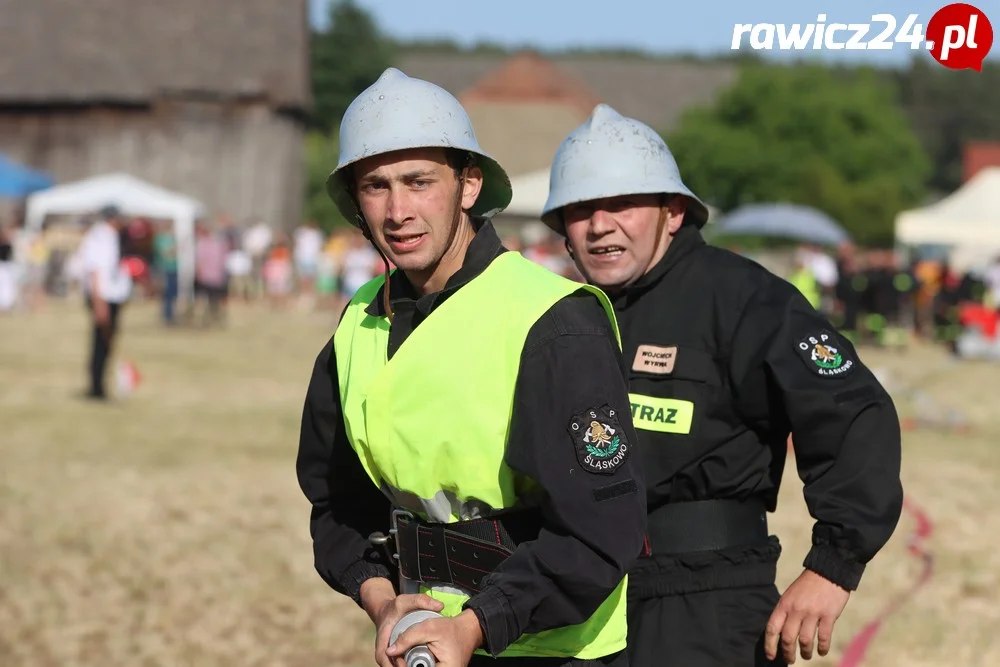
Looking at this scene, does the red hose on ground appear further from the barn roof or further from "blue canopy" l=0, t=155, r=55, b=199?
the barn roof

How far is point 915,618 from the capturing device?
7820 mm

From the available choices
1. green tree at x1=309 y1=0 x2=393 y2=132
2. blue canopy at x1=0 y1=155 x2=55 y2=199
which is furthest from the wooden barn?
green tree at x1=309 y1=0 x2=393 y2=132

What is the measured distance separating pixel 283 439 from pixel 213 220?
32038mm

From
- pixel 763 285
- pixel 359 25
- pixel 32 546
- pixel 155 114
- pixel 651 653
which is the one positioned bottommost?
pixel 32 546

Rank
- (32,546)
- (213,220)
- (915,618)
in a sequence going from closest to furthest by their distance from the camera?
(915,618), (32,546), (213,220)

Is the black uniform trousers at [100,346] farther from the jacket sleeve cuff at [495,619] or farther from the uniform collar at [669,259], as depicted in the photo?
the jacket sleeve cuff at [495,619]

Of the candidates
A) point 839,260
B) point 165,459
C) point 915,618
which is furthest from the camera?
point 839,260

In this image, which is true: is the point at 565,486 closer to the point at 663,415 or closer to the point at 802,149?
the point at 663,415

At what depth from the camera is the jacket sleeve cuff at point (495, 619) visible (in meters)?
2.69

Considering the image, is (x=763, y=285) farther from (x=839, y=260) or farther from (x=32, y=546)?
(x=839, y=260)

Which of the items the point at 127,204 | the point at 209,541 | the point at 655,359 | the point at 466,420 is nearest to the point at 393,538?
the point at 466,420

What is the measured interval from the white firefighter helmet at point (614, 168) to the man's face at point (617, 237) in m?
0.06

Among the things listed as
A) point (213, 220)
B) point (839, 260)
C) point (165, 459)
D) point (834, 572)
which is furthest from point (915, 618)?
point (213, 220)

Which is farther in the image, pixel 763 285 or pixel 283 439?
pixel 283 439
